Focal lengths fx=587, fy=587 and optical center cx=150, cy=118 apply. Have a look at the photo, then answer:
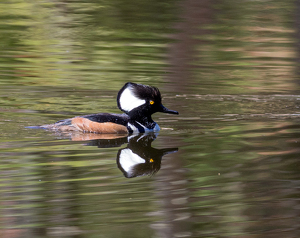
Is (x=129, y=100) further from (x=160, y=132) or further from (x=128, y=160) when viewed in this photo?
(x=128, y=160)

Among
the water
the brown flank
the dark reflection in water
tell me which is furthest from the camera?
the brown flank

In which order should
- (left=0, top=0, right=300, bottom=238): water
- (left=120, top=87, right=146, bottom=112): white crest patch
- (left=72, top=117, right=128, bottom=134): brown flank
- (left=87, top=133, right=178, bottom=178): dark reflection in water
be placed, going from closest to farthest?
(left=0, top=0, right=300, bottom=238): water
(left=87, top=133, right=178, bottom=178): dark reflection in water
(left=72, top=117, right=128, bottom=134): brown flank
(left=120, top=87, right=146, bottom=112): white crest patch

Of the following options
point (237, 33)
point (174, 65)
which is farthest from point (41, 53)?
point (237, 33)

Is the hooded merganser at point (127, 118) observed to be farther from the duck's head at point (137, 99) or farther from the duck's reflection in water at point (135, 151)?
the duck's reflection in water at point (135, 151)

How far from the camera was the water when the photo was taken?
16.8ft

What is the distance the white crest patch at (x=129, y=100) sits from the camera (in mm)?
8281

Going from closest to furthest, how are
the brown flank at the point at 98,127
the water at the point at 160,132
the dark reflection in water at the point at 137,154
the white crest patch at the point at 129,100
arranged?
1. the water at the point at 160,132
2. the dark reflection in water at the point at 137,154
3. the brown flank at the point at 98,127
4. the white crest patch at the point at 129,100

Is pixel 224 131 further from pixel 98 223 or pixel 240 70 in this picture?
pixel 240 70

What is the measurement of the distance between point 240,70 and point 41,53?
4960mm

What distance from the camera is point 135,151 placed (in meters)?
7.46

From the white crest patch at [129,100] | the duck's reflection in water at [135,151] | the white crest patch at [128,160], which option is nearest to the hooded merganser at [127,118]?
the white crest patch at [129,100]

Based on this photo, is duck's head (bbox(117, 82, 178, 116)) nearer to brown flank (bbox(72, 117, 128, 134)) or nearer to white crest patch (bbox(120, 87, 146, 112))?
white crest patch (bbox(120, 87, 146, 112))

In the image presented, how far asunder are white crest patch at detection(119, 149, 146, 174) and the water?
0.13 feet

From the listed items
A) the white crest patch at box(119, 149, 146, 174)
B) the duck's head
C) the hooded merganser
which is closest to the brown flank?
the hooded merganser
